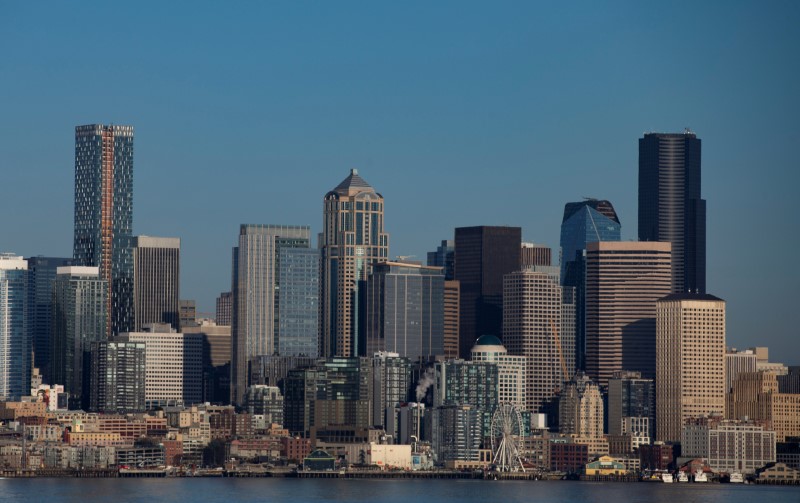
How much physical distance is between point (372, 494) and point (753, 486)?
144ft

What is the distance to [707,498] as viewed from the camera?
163 metres

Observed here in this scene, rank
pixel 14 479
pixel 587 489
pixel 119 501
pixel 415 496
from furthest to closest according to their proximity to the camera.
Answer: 1. pixel 14 479
2. pixel 587 489
3. pixel 415 496
4. pixel 119 501

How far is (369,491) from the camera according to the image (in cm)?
16838

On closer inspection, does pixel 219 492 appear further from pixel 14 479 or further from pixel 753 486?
pixel 753 486

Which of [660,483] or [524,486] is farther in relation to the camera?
[660,483]

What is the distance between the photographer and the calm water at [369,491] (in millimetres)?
155250

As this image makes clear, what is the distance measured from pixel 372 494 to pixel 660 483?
131 ft

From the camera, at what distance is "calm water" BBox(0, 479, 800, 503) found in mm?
155250

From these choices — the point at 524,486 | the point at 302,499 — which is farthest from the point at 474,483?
the point at 302,499

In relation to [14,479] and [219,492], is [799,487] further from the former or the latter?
[14,479]

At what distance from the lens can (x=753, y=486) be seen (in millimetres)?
191875

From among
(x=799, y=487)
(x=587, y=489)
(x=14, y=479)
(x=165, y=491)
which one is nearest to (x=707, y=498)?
(x=587, y=489)

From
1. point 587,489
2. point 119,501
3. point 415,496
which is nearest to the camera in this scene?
point 119,501

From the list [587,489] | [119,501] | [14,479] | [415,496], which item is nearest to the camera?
[119,501]
